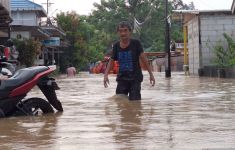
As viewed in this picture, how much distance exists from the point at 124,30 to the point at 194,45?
2266cm

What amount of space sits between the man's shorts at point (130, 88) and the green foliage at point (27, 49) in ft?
62.2

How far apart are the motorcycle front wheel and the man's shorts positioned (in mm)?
2088

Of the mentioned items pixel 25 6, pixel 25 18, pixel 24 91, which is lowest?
pixel 24 91

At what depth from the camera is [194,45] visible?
31.8m

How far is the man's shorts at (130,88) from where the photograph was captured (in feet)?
32.2

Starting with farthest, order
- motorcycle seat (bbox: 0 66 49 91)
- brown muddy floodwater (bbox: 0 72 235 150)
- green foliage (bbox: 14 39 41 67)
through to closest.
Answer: green foliage (bbox: 14 39 41 67), motorcycle seat (bbox: 0 66 49 91), brown muddy floodwater (bbox: 0 72 235 150)

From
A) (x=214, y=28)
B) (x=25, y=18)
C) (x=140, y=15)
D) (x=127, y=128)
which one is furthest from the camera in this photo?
(x=140, y=15)

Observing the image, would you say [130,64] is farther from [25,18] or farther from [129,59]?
[25,18]

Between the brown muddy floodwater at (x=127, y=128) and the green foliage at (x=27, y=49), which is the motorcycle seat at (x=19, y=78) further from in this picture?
the green foliage at (x=27, y=49)

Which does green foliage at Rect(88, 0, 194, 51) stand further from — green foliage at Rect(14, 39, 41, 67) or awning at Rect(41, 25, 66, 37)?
green foliage at Rect(14, 39, 41, 67)

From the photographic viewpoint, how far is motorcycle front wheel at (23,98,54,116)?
25.7 ft

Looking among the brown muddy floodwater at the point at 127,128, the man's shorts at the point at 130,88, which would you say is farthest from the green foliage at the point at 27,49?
the brown muddy floodwater at the point at 127,128

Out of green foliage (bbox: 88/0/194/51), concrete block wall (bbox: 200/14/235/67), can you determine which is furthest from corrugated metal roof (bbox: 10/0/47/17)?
green foliage (bbox: 88/0/194/51)

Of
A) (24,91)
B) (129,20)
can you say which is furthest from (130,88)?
(129,20)
